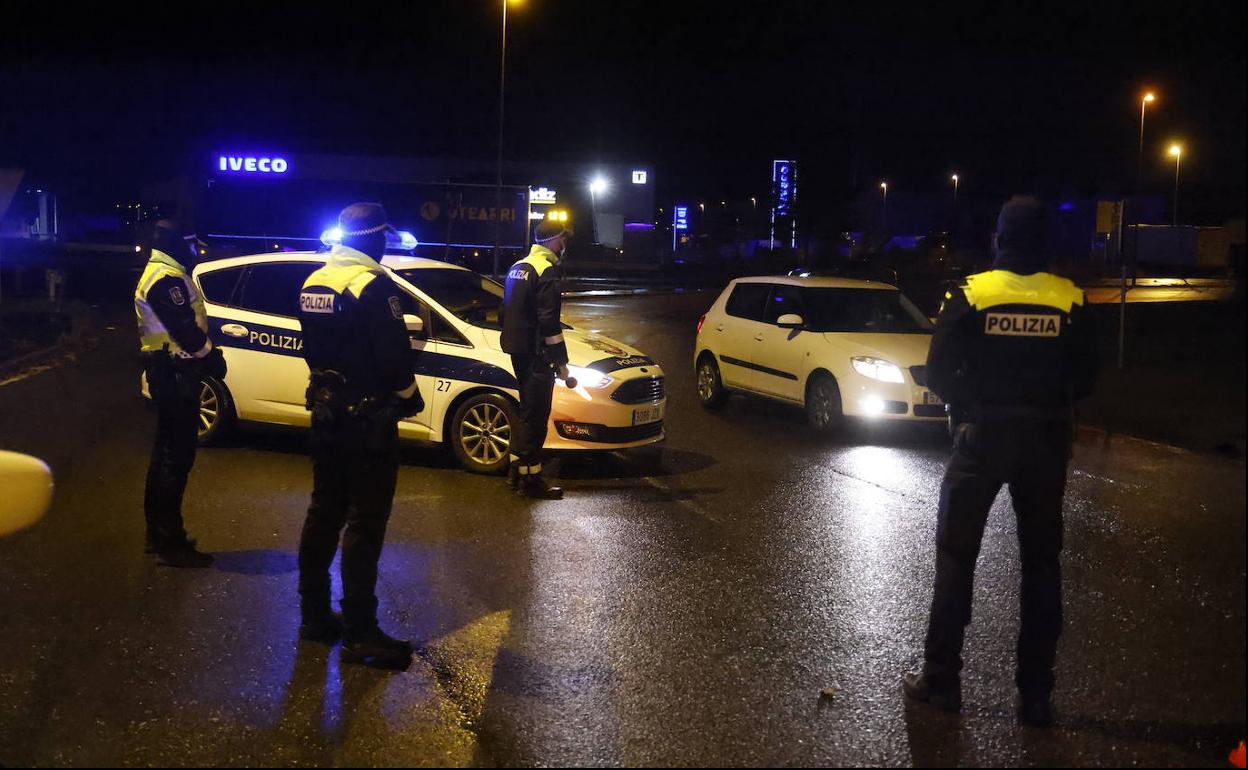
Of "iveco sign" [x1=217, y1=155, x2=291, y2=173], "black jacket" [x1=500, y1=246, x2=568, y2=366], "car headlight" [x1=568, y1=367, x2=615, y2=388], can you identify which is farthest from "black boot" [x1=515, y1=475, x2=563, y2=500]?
"iveco sign" [x1=217, y1=155, x2=291, y2=173]

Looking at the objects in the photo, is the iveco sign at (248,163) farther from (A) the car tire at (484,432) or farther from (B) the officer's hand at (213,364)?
(B) the officer's hand at (213,364)

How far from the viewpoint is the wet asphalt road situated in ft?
14.6

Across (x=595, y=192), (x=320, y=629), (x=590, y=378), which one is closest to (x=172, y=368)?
(x=320, y=629)

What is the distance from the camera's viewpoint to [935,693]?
4734mm

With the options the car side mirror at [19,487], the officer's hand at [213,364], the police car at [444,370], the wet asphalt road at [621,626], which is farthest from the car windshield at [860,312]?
the car side mirror at [19,487]

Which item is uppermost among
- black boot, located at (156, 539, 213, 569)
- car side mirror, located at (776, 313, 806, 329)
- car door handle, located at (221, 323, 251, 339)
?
car side mirror, located at (776, 313, 806, 329)

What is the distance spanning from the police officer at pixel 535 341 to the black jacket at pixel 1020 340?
175 inches

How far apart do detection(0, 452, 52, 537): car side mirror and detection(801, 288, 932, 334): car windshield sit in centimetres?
821

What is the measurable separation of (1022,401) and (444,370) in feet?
19.4

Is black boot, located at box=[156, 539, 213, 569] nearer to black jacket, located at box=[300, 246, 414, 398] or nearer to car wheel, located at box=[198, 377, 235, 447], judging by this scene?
black jacket, located at box=[300, 246, 414, 398]

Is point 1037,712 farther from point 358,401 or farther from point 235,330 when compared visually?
point 235,330

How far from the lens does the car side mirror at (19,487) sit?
5.40 metres

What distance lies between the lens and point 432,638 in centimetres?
562

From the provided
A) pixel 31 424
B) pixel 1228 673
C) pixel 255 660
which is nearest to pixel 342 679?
pixel 255 660
